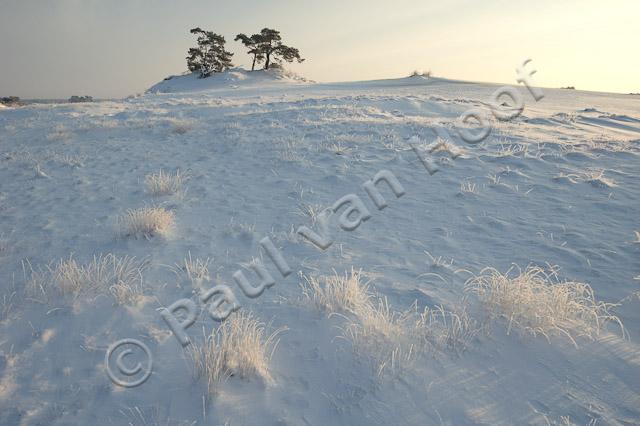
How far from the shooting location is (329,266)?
12.2 ft

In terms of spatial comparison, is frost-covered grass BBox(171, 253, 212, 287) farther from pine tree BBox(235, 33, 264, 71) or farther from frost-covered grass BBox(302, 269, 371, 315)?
pine tree BBox(235, 33, 264, 71)

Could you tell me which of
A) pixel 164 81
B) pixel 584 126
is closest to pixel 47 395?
pixel 584 126

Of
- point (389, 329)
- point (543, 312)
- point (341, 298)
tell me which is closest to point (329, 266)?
point (341, 298)

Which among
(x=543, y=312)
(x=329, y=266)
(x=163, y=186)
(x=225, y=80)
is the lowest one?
(x=329, y=266)

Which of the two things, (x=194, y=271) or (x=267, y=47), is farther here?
(x=267, y=47)

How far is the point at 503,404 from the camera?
6.97 ft

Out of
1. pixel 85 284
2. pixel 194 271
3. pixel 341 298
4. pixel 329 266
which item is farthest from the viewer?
pixel 329 266

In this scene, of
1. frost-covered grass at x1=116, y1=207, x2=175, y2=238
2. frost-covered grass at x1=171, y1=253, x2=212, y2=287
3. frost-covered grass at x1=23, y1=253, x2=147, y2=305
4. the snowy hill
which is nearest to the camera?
frost-covered grass at x1=23, y1=253, x2=147, y2=305

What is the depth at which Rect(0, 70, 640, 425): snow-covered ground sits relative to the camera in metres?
2.16

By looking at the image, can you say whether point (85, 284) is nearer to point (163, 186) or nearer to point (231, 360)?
point (231, 360)

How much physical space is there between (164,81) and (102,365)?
4201cm

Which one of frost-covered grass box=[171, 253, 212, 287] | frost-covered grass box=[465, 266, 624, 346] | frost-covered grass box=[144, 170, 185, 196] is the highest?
frost-covered grass box=[144, 170, 185, 196]

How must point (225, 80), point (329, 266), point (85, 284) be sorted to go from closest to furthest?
point (85, 284), point (329, 266), point (225, 80)

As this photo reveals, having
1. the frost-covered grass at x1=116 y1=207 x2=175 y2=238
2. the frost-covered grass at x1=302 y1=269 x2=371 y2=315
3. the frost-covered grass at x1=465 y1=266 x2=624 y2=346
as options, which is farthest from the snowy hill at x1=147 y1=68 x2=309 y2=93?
the frost-covered grass at x1=465 y1=266 x2=624 y2=346
